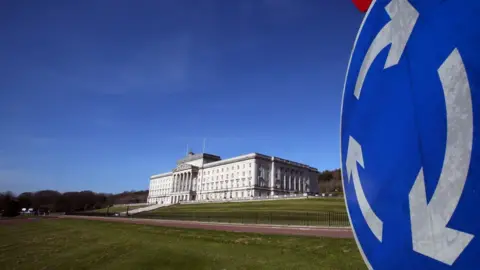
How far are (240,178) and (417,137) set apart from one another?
107 m

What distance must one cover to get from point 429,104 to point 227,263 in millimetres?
10380

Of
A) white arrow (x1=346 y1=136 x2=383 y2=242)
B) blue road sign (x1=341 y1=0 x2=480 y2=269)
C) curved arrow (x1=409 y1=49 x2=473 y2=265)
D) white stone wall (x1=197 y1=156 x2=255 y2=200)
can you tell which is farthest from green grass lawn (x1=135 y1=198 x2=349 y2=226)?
white stone wall (x1=197 y1=156 x2=255 y2=200)

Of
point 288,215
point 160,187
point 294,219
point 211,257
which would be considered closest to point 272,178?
point 288,215

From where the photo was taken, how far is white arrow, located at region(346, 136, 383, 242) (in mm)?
1432

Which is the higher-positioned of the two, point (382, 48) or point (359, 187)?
point (382, 48)

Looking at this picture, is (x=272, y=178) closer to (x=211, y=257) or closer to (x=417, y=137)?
(x=211, y=257)

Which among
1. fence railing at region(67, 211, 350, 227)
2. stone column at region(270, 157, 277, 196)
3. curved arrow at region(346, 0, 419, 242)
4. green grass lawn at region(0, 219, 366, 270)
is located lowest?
green grass lawn at region(0, 219, 366, 270)

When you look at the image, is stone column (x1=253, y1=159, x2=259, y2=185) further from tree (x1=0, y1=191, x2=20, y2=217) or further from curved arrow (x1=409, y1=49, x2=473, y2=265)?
curved arrow (x1=409, y1=49, x2=473, y2=265)

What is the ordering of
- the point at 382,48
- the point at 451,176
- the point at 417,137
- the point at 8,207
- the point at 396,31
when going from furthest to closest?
the point at 8,207, the point at 382,48, the point at 396,31, the point at 417,137, the point at 451,176

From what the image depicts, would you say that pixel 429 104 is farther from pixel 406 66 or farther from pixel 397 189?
pixel 397 189

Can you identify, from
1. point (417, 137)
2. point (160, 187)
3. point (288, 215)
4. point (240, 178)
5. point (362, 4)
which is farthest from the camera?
point (160, 187)

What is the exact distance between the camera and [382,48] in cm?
154

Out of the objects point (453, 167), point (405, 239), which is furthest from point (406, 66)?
point (405, 239)

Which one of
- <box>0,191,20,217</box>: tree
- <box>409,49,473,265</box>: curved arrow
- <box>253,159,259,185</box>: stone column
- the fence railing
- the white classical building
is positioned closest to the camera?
<box>409,49,473,265</box>: curved arrow
